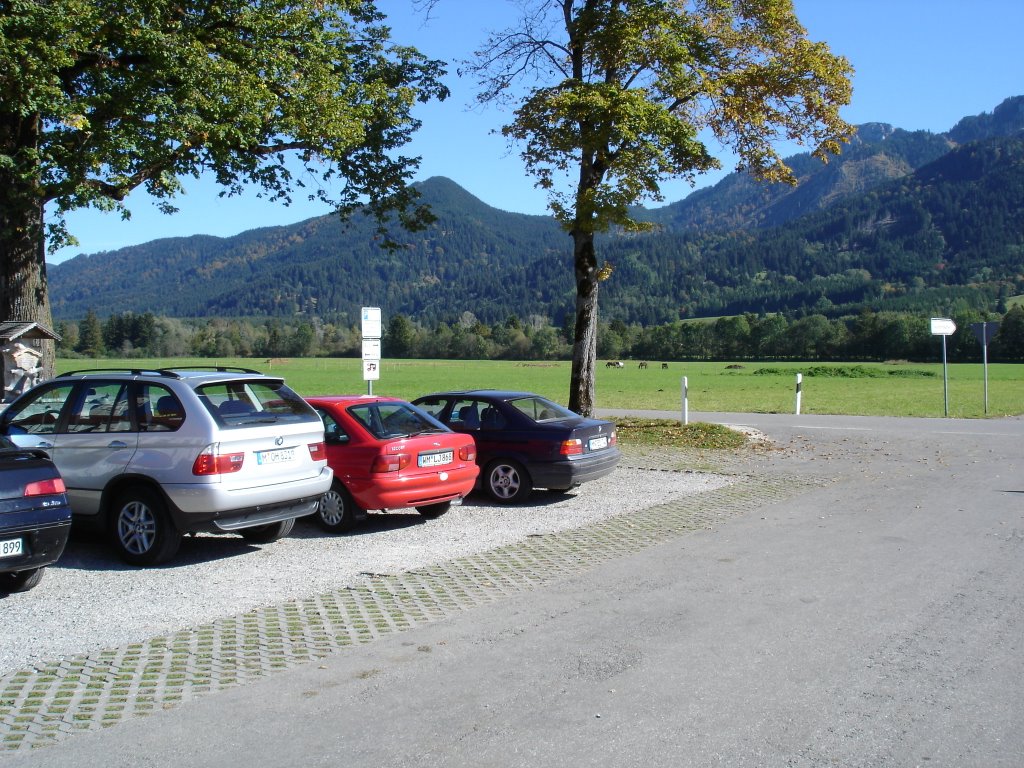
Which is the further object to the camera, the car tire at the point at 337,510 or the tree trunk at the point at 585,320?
the tree trunk at the point at 585,320

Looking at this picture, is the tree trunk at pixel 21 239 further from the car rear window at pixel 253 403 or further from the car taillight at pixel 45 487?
the car taillight at pixel 45 487

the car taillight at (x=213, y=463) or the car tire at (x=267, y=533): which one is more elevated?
the car taillight at (x=213, y=463)

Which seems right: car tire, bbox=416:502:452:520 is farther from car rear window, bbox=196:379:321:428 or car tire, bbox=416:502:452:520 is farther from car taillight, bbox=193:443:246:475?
car taillight, bbox=193:443:246:475

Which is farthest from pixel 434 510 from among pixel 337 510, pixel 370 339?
pixel 370 339

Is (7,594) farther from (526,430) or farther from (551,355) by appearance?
(551,355)

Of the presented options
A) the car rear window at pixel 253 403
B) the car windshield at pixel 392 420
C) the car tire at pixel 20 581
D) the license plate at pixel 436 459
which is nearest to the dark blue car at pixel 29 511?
the car tire at pixel 20 581

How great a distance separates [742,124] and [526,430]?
1053cm

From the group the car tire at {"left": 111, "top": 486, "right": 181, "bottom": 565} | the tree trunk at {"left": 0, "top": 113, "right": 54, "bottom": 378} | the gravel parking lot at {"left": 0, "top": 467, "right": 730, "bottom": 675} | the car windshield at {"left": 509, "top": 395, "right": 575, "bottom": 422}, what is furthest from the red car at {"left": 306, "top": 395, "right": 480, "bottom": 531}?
the tree trunk at {"left": 0, "top": 113, "right": 54, "bottom": 378}

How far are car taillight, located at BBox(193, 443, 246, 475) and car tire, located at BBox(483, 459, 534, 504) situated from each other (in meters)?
4.31

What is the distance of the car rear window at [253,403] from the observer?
802 cm

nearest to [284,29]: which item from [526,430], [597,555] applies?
[526,430]

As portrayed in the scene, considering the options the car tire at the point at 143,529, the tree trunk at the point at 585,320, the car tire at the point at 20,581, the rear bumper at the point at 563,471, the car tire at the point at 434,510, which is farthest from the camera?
the tree trunk at the point at 585,320

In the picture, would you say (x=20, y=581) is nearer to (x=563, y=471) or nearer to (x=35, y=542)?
(x=35, y=542)

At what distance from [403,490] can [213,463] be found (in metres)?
2.27
